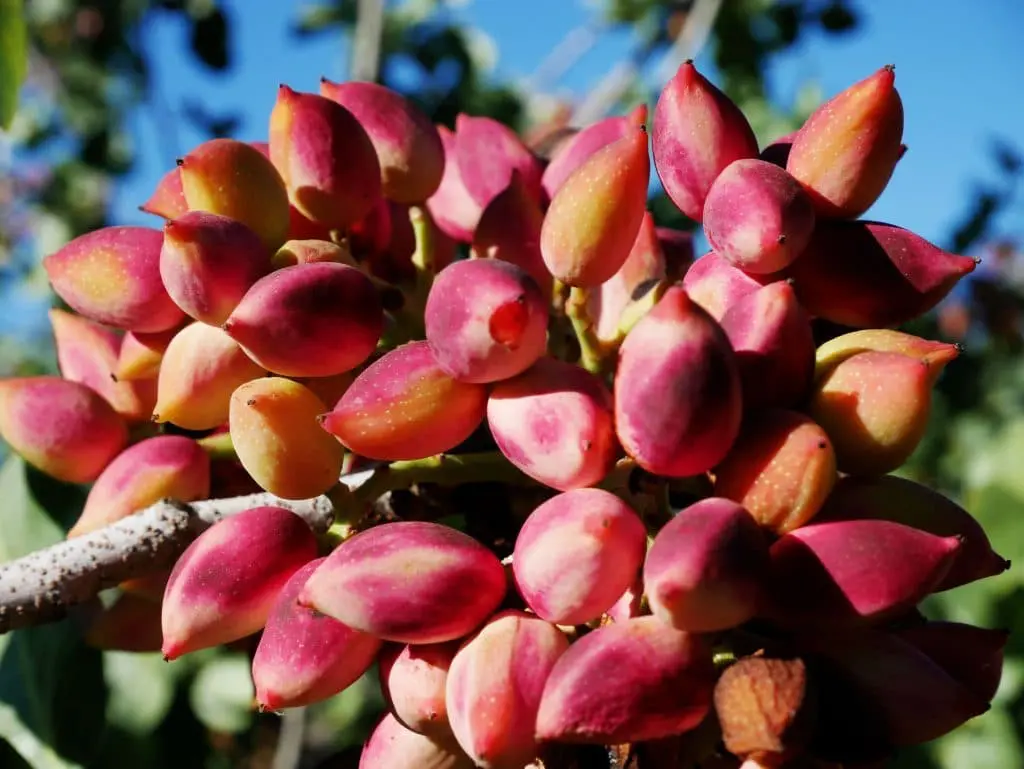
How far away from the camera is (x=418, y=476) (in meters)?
0.87

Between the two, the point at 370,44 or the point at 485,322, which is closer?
the point at 485,322

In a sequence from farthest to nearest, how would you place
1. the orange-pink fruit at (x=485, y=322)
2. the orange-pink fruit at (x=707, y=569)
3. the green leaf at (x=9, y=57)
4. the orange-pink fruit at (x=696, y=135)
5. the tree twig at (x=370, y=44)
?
1. the tree twig at (x=370, y=44)
2. the green leaf at (x=9, y=57)
3. the orange-pink fruit at (x=696, y=135)
4. the orange-pink fruit at (x=485, y=322)
5. the orange-pink fruit at (x=707, y=569)

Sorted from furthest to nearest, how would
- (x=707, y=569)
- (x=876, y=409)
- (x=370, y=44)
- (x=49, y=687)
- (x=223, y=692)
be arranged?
(x=370, y=44) < (x=223, y=692) < (x=49, y=687) < (x=876, y=409) < (x=707, y=569)

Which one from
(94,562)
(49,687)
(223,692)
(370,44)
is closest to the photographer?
(94,562)

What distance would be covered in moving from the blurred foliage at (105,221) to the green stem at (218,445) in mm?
303

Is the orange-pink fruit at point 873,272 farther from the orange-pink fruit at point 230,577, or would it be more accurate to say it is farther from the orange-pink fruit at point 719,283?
the orange-pink fruit at point 230,577

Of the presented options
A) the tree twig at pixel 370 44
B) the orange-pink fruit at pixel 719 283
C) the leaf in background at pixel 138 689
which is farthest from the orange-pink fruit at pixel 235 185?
the tree twig at pixel 370 44

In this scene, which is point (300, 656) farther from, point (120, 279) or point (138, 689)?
point (138, 689)

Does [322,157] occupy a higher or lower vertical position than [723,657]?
higher

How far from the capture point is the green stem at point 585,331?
0.87 meters

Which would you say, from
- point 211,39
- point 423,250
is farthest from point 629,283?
point 211,39

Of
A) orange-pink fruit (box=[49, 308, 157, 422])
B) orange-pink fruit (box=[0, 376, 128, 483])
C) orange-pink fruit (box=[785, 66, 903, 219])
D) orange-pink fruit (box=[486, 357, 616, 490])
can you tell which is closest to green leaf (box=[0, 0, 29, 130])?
orange-pink fruit (box=[49, 308, 157, 422])

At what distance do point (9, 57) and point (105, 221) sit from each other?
8.81 feet

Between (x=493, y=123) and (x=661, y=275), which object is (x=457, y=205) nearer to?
(x=493, y=123)
